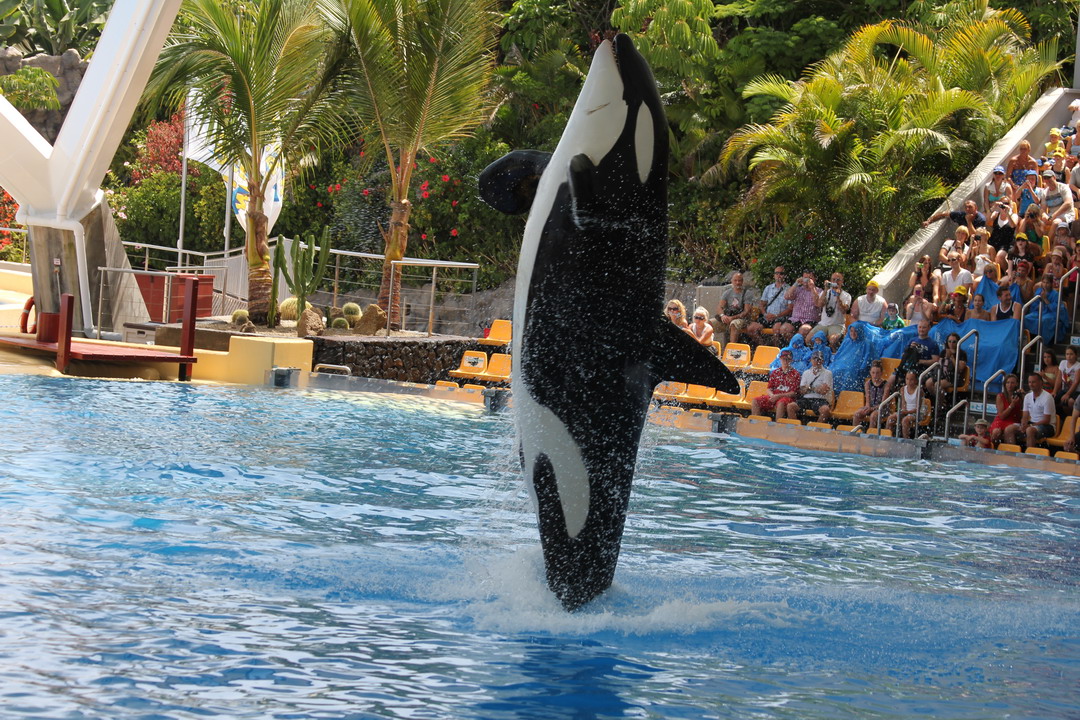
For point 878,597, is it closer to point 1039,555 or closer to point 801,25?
point 1039,555

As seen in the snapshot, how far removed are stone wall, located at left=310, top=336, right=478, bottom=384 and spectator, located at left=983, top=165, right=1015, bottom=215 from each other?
712 centimetres

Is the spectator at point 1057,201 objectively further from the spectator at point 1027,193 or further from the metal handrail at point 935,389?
the metal handrail at point 935,389

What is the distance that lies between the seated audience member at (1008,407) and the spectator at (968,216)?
3.87 m

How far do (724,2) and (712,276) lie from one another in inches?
236

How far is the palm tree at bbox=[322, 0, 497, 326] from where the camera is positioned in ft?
54.2

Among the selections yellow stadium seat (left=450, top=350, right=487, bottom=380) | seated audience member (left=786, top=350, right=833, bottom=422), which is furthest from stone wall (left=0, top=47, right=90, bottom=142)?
seated audience member (left=786, top=350, right=833, bottom=422)

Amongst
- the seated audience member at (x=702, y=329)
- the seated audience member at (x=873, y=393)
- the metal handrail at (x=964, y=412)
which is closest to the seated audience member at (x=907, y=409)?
the seated audience member at (x=873, y=393)

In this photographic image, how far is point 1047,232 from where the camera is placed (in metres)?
13.4

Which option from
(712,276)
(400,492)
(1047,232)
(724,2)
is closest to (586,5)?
(724,2)

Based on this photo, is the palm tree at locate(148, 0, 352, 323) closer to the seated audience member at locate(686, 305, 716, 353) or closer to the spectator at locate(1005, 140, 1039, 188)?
the seated audience member at locate(686, 305, 716, 353)

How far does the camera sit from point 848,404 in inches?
496

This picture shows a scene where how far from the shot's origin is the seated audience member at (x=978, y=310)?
1245cm

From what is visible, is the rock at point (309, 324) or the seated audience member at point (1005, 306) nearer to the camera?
the seated audience member at point (1005, 306)

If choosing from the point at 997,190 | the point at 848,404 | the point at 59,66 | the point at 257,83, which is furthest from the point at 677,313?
the point at 59,66
